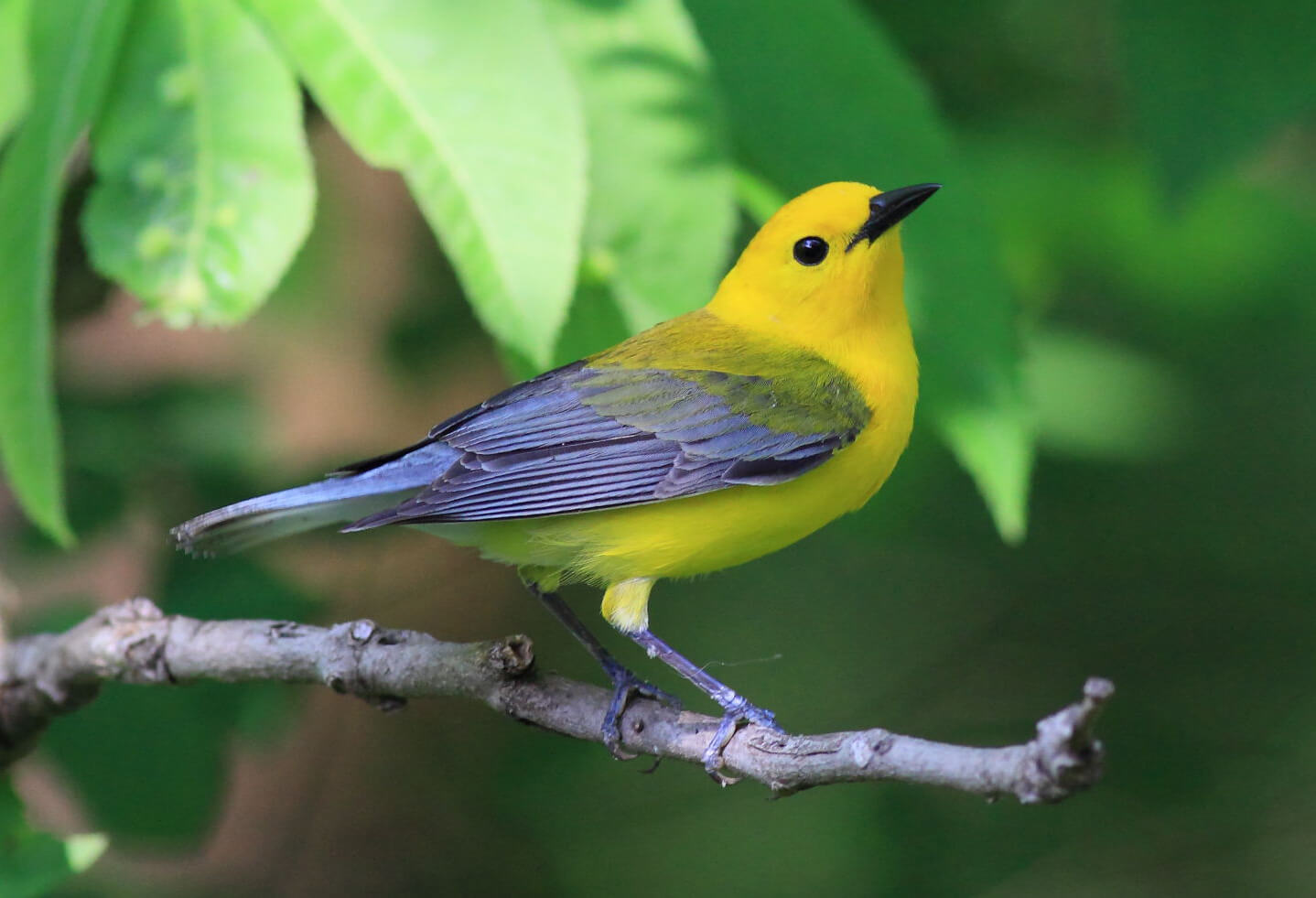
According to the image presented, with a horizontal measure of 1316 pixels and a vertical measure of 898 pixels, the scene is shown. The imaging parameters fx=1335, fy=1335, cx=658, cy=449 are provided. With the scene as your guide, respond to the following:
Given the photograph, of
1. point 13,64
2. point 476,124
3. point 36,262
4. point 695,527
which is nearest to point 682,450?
point 695,527

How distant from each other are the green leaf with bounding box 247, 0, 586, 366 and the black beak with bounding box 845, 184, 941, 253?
0.81m

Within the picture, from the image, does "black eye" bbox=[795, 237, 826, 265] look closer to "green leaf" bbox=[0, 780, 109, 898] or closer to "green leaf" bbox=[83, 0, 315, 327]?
"green leaf" bbox=[83, 0, 315, 327]

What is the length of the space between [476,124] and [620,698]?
1.22 m

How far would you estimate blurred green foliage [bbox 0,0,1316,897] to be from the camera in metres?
2.75

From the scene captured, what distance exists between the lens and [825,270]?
341 centimetres

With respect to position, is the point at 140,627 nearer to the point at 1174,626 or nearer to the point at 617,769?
the point at 617,769

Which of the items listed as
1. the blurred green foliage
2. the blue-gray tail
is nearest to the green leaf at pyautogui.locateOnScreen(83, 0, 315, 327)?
the blurred green foliage

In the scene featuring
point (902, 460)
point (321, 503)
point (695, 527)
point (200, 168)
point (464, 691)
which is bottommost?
point (902, 460)

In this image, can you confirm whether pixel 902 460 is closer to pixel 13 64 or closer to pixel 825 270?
pixel 825 270

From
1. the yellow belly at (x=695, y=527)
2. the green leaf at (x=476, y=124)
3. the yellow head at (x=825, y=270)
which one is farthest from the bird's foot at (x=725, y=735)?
the yellow head at (x=825, y=270)

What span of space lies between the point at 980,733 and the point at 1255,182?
2.38 m

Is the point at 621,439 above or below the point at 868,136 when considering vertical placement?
below

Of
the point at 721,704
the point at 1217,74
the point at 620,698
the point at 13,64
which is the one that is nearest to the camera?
the point at 13,64

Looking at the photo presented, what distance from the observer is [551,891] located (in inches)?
206
